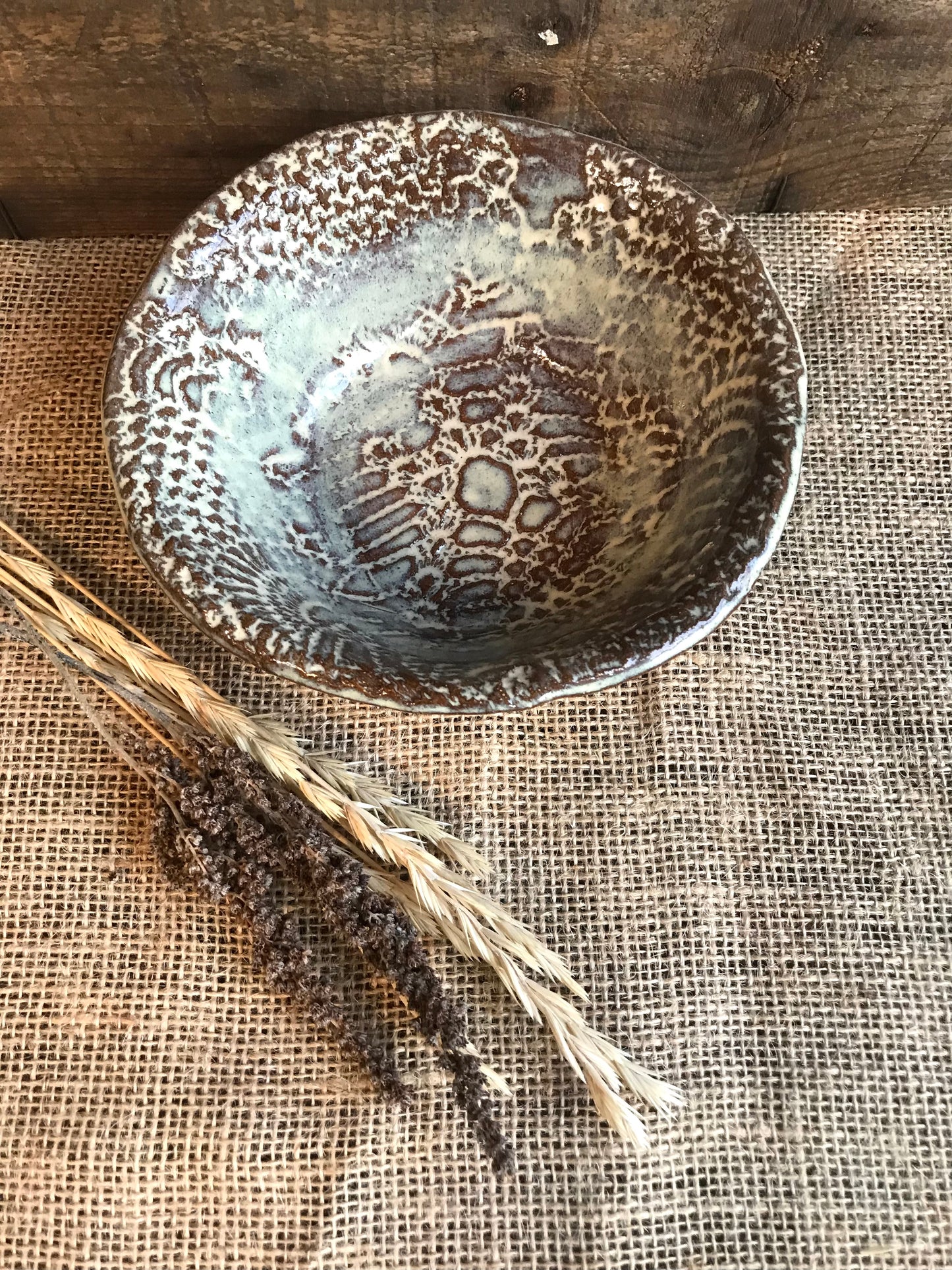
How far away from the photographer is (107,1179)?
2.75 feet

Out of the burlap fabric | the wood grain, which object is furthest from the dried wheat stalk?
the wood grain

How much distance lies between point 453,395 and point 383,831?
1.48 feet

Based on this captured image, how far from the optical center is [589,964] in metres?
0.91

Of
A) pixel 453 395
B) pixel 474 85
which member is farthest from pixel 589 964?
pixel 474 85

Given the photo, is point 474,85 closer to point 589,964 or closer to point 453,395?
point 453,395

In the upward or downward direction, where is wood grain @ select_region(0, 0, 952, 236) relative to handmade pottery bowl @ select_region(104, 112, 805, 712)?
upward

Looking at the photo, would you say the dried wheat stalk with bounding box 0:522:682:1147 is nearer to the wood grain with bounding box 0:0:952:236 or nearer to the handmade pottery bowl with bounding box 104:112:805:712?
the handmade pottery bowl with bounding box 104:112:805:712

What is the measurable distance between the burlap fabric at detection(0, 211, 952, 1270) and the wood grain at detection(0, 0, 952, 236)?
1.16 ft

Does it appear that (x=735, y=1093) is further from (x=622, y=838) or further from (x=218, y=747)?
(x=218, y=747)

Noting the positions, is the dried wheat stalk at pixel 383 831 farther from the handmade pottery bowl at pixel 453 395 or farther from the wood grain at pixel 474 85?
the wood grain at pixel 474 85

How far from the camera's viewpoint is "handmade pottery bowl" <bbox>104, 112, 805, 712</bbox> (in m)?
0.86

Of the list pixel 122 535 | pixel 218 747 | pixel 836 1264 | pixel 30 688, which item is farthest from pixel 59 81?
pixel 836 1264

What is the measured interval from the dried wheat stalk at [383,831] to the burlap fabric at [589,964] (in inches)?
1.5

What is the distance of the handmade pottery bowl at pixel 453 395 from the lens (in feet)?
2.83
